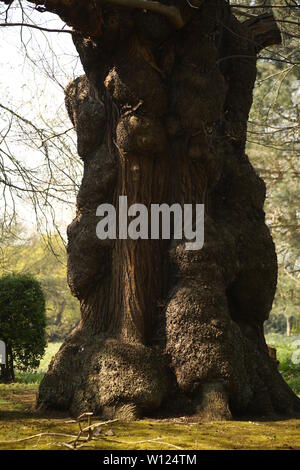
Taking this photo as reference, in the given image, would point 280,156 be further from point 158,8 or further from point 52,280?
point 52,280

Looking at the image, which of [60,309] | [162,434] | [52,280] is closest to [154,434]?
[162,434]

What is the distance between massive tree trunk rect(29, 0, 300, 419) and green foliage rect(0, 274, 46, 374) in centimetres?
445

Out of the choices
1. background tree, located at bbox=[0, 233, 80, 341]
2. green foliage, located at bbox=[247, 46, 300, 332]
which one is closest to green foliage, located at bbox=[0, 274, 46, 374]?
green foliage, located at bbox=[247, 46, 300, 332]

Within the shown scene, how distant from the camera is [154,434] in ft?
15.6

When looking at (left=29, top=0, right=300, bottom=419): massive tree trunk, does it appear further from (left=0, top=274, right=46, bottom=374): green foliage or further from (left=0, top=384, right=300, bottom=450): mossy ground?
(left=0, top=274, right=46, bottom=374): green foliage

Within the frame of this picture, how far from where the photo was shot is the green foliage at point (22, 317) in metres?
10.8

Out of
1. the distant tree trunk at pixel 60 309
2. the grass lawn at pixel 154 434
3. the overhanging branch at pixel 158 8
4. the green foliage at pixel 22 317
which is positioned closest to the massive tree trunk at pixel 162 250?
the overhanging branch at pixel 158 8

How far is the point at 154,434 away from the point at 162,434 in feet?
0.22

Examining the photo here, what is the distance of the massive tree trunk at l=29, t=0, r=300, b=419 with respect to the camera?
230 inches

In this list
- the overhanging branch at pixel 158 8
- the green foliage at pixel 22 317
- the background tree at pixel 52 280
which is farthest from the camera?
the background tree at pixel 52 280

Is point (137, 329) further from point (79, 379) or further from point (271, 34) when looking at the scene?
point (271, 34)

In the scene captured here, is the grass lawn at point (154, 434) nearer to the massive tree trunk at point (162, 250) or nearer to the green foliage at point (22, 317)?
the massive tree trunk at point (162, 250)

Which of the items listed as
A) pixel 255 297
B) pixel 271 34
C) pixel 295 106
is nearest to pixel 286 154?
pixel 295 106

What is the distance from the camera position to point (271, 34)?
25.6 feet
